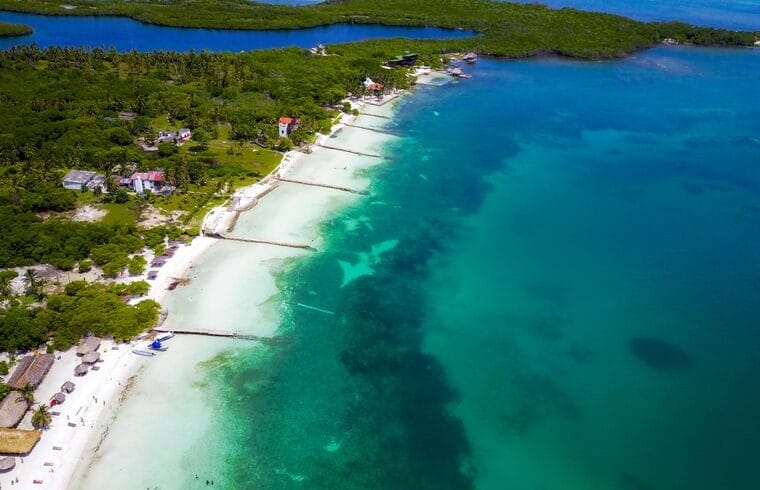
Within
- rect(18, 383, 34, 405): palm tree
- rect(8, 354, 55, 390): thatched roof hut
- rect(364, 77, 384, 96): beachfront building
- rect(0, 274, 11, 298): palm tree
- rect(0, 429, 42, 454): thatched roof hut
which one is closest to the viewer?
rect(0, 429, 42, 454): thatched roof hut

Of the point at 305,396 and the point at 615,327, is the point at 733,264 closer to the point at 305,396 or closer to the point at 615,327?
the point at 615,327

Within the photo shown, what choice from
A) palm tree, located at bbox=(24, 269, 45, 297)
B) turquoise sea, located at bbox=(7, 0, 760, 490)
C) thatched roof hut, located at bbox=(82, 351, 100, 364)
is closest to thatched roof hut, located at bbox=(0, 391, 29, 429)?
thatched roof hut, located at bbox=(82, 351, 100, 364)

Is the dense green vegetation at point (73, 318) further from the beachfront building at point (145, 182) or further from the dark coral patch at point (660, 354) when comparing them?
the dark coral patch at point (660, 354)

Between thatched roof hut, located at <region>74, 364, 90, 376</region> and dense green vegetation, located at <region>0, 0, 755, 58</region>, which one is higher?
dense green vegetation, located at <region>0, 0, 755, 58</region>

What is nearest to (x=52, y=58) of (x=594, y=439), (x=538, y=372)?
(x=538, y=372)

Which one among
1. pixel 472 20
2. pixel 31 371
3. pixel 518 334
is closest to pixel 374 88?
pixel 518 334

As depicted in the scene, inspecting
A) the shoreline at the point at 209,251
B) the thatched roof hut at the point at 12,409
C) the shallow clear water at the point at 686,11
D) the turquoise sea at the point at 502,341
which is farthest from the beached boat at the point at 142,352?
the shallow clear water at the point at 686,11

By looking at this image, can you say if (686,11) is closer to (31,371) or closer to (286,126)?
(286,126)

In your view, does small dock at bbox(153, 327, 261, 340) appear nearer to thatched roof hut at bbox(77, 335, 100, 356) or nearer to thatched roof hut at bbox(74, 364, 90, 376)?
thatched roof hut at bbox(77, 335, 100, 356)
